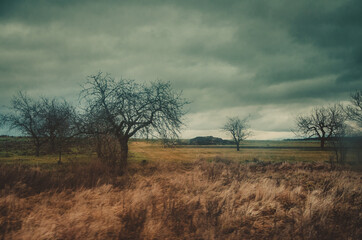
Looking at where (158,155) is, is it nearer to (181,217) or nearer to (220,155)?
(220,155)

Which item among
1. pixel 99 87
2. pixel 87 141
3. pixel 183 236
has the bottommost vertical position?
pixel 183 236

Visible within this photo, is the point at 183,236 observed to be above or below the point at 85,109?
below

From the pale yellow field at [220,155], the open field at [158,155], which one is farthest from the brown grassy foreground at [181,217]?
the pale yellow field at [220,155]

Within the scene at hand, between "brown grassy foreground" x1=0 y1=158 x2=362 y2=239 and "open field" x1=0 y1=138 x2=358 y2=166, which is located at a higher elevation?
"brown grassy foreground" x1=0 y1=158 x2=362 y2=239

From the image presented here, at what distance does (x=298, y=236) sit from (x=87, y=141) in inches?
468

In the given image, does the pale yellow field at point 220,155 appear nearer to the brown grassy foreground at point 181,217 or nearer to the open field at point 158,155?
the open field at point 158,155

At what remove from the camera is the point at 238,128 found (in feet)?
188

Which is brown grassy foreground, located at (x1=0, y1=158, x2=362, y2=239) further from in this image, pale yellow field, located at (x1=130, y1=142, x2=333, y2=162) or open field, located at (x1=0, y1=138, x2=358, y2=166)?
pale yellow field, located at (x1=130, y1=142, x2=333, y2=162)

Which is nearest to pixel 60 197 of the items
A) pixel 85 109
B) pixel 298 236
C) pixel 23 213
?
pixel 23 213

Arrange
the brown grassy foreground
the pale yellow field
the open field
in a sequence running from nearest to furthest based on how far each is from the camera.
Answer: the brown grassy foreground
the open field
the pale yellow field

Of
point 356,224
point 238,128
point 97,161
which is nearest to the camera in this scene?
point 356,224

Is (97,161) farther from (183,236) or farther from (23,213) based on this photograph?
(183,236)

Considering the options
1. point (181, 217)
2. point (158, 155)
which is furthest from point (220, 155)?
point (181, 217)

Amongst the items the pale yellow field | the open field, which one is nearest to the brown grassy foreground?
the open field
